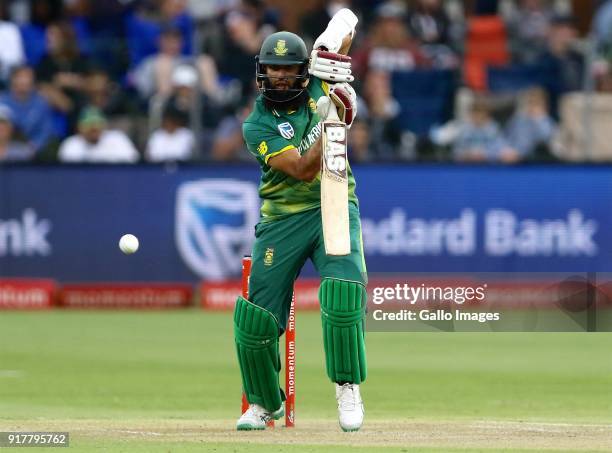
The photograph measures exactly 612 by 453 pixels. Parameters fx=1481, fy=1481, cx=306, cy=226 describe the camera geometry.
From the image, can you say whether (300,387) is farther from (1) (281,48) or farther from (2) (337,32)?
(2) (337,32)

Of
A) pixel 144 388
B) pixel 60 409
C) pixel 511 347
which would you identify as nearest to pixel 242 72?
pixel 511 347

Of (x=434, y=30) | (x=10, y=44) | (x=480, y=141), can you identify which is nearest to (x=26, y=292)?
(x=10, y=44)

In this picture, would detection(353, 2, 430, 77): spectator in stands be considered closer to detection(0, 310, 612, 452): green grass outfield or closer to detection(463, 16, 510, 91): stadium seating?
detection(463, 16, 510, 91): stadium seating

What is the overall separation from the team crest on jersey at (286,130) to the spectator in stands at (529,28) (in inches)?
448

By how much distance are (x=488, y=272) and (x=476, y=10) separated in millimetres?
5568

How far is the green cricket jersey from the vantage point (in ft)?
25.2

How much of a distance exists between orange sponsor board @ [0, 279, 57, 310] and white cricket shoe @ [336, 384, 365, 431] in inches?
361

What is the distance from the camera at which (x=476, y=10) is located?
20453 mm

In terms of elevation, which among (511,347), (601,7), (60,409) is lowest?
(511,347)

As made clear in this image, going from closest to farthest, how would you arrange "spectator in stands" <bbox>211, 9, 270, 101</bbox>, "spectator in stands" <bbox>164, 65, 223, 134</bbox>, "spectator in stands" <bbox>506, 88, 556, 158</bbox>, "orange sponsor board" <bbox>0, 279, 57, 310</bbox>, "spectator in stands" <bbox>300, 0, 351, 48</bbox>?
"orange sponsor board" <bbox>0, 279, 57, 310</bbox>, "spectator in stands" <bbox>164, 65, 223, 134</bbox>, "spectator in stands" <bbox>506, 88, 556, 158</bbox>, "spectator in stands" <bbox>211, 9, 270, 101</bbox>, "spectator in stands" <bbox>300, 0, 351, 48</bbox>

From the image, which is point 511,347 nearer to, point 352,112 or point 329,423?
point 329,423

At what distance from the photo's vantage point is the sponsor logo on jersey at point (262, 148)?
7617 mm

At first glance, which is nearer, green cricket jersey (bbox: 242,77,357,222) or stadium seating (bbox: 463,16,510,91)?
green cricket jersey (bbox: 242,77,357,222)

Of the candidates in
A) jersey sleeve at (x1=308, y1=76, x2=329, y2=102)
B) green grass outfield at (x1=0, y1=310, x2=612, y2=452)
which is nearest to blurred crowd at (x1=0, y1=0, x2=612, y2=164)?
green grass outfield at (x1=0, y1=310, x2=612, y2=452)
